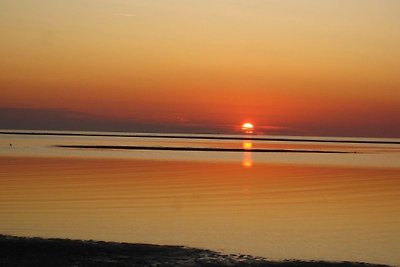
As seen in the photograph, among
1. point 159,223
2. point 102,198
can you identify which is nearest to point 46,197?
point 102,198

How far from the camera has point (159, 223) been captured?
2447 cm

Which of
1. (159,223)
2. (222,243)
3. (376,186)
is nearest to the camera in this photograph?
(222,243)

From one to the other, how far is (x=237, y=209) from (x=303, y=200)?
18.1 ft

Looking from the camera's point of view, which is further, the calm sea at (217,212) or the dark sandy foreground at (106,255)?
the calm sea at (217,212)

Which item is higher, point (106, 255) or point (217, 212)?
point (217, 212)

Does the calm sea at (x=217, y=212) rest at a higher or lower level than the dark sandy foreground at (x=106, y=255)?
higher

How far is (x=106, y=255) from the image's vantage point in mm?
17219

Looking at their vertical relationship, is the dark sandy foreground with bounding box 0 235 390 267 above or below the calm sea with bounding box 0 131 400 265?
below

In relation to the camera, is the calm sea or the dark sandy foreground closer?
the dark sandy foreground

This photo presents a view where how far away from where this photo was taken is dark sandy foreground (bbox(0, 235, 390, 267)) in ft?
53.0

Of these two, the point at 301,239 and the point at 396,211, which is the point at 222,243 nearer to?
the point at 301,239

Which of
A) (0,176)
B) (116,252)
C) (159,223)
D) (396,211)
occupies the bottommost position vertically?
(116,252)

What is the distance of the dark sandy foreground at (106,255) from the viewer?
636 inches

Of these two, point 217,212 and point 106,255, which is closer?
point 106,255
